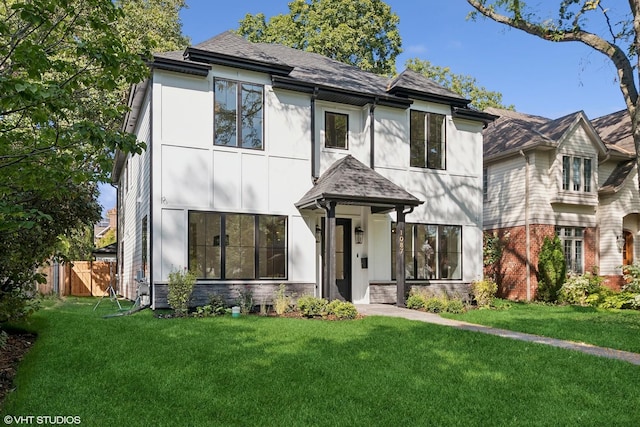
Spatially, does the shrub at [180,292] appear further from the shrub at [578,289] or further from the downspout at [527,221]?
the shrub at [578,289]

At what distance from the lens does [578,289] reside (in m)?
16.7

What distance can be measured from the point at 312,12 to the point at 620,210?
1898 centimetres

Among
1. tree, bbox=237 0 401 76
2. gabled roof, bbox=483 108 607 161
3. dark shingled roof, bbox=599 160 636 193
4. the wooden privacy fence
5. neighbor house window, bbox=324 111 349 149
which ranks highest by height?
tree, bbox=237 0 401 76

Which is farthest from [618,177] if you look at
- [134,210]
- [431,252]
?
[134,210]

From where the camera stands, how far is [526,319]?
37.4 ft

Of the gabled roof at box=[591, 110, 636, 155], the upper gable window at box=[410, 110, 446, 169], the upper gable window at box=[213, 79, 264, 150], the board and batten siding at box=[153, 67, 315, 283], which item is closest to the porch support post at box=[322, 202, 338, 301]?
the board and batten siding at box=[153, 67, 315, 283]

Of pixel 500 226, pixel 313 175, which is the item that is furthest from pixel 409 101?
pixel 500 226

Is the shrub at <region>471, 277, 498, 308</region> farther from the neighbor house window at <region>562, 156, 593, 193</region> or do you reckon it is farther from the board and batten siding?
the neighbor house window at <region>562, 156, 593, 193</region>

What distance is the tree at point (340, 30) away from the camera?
92.6ft

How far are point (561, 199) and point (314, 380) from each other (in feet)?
49.7

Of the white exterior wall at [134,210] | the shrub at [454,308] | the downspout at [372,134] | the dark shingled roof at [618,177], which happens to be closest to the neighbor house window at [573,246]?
the dark shingled roof at [618,177]

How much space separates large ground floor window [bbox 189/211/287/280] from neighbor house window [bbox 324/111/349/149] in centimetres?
266

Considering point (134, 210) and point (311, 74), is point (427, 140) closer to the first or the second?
point (311, 74)

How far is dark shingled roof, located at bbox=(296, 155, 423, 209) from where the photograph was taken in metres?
11.9
